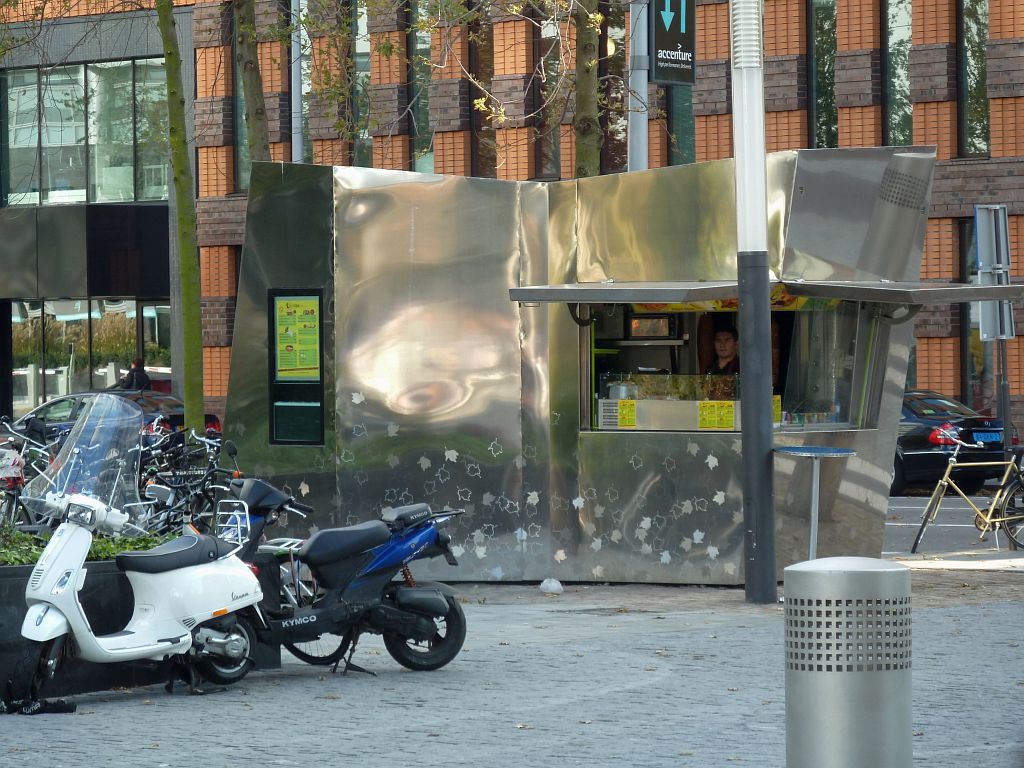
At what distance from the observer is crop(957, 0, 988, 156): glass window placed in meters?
27.7

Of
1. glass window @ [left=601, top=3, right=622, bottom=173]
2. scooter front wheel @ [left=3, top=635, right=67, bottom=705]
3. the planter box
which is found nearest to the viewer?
scooter front wheel @ [left=3, top=635, right=67, bottom=705]

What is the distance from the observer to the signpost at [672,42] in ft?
53.0

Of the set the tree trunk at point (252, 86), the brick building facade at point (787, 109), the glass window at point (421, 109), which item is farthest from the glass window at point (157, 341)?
the tree trunk at point (252, 86)

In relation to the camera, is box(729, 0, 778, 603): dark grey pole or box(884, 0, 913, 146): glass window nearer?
box(729, 0, 778, 603): dark grey pole

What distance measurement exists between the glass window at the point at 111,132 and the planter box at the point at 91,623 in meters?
29.7

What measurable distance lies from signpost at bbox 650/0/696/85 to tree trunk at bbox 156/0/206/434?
646 centimetres

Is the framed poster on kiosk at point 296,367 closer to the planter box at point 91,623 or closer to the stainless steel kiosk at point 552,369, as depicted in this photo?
the stainless steel kiosk at point 552,369

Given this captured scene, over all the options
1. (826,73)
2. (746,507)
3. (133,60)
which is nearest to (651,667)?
(746,507)

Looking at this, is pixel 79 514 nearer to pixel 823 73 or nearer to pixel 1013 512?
pixel 1013 512

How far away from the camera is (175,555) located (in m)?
8.45

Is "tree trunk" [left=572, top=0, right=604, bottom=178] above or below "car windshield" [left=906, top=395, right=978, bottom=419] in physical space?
above

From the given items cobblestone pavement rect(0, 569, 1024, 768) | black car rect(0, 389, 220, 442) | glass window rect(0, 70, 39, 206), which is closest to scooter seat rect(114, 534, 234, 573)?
cobblestone pavement rect(0, 569, 1024, 768)

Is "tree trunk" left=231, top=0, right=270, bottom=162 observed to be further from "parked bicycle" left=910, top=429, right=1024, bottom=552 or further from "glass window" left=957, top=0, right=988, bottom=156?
"glass window" left=957, top=0, right=988, bottom=156

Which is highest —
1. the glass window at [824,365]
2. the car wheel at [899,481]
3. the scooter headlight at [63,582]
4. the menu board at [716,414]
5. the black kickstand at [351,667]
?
the glass window at [824,365]
